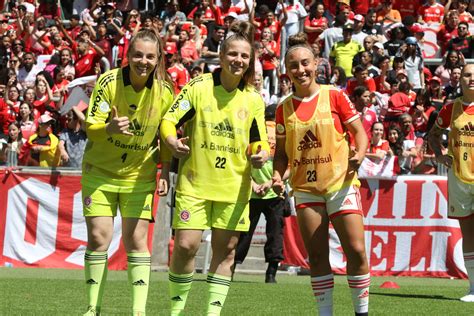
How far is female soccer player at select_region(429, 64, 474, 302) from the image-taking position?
38.8 ft

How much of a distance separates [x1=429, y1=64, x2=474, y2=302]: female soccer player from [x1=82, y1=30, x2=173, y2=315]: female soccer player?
14.0 feet

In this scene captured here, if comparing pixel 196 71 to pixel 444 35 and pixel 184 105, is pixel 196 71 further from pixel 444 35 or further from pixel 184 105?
pixel 184 105

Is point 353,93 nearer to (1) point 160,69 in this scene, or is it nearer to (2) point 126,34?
(2) point 126,34

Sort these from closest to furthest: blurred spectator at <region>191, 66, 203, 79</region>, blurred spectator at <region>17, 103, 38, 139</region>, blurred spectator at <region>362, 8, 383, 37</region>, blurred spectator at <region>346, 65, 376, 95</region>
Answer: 1. blurred spectator at <region>17, 103, 38, 139</region>
2. blurred spectator at <region>191, 66, 203, 79</region>
3. blurred spectator at <region>346, 65, 376, 95</region>
4. blurred spectator at <region>362, 8, 383, 37</region>

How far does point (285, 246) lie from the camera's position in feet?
54.6

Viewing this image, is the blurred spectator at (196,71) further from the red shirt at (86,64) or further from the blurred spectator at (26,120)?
the blurred spectator at (26,120)

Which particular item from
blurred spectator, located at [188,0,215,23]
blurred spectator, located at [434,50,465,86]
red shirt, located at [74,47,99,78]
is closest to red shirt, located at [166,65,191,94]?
red shirt, located at [74,47,99,78]

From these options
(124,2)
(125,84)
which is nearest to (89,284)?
(125,84)

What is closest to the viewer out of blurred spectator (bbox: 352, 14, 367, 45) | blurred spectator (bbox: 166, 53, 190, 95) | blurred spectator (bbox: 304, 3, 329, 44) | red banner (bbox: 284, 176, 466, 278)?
red banner (bbox: 284, 176, 466, 278)

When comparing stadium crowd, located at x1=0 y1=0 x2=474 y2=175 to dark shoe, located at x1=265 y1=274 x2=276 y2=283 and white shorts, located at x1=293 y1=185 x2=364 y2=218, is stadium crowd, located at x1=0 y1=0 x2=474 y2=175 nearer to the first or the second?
dark shoe, located at x1=265 y1=274 x2=276 y2=283

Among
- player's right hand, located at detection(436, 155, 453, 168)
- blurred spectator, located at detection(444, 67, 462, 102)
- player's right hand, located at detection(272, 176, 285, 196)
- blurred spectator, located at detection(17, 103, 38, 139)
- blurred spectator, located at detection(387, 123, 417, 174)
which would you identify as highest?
player's right hand, located at detection(272, 176, 285, 196)

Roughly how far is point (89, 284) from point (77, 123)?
918cm

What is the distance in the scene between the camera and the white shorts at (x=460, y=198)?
1202 cm

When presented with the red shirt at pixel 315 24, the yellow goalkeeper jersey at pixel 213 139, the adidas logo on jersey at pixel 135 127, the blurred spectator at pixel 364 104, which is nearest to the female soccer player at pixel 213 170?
the yellow goalkeeper jersey at pixel 213 139
